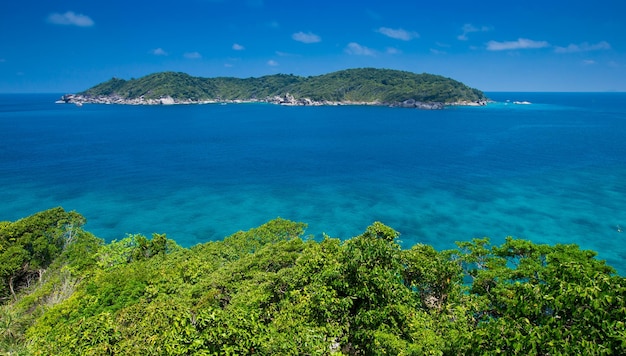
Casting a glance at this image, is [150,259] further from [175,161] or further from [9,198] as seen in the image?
[175,161]

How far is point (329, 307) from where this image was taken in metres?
12.0

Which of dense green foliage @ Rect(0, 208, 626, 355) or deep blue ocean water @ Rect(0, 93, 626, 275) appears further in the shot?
deep blue ocean water @ Rect(0, 93, 626, 275)

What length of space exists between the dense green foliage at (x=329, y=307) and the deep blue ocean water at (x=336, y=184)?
2006 centimetres

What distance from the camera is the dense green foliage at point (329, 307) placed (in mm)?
8117

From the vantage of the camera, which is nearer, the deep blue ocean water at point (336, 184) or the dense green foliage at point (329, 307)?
the dense green foliage at point (329, 307)

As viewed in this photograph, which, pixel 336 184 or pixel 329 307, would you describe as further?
pixel 336 184

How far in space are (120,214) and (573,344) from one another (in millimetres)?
53906

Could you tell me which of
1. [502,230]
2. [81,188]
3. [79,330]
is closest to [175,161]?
[81,188]

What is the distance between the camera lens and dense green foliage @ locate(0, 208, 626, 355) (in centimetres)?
812

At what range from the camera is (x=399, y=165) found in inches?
3063

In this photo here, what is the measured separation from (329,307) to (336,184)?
2048 inches

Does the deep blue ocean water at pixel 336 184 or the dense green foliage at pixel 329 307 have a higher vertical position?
the dense green foliage at pixel 329 307

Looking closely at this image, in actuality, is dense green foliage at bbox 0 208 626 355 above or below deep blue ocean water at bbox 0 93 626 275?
above

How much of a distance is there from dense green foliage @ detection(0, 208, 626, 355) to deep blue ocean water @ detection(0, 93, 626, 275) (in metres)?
20.1
